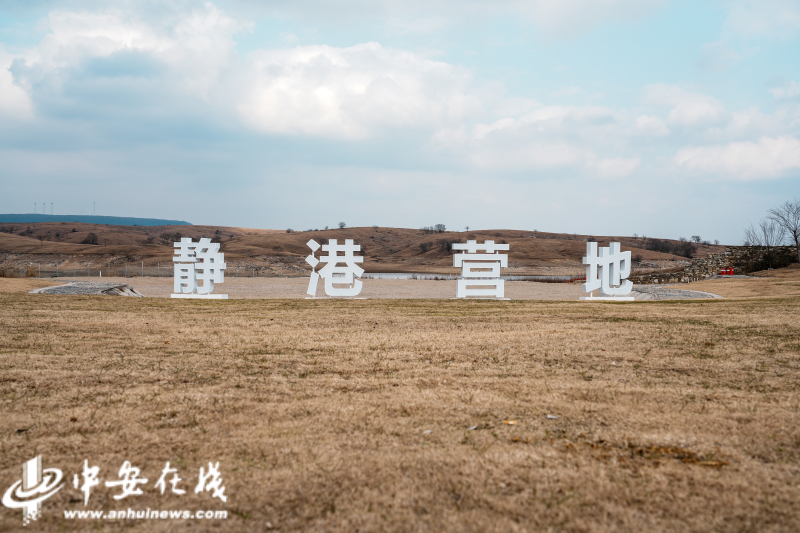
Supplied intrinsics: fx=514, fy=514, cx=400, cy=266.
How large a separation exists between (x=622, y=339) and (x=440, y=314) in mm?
6454

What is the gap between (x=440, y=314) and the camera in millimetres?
15469

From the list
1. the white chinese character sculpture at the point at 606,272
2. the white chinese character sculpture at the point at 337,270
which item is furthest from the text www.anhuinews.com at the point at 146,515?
the white chinese character sculpture at the point at 606,272

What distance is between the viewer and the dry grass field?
11.4 feet

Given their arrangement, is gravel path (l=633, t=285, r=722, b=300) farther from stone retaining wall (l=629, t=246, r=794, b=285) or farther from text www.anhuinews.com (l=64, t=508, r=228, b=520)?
text www.anhuinews.com (l=64, t=508, r=228, b=520)

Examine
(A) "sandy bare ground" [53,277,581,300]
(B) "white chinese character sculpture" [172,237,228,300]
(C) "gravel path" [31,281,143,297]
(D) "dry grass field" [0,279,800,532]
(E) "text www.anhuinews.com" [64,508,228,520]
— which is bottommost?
(A) "sandy bare ground" [53,277,581,300]

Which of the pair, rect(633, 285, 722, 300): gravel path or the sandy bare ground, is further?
the sandy bare ground

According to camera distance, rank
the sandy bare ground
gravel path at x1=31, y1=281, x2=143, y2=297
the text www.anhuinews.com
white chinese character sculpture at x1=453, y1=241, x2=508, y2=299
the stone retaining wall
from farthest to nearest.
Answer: the stone retaining wall, the sandy bare ground, gravel path at x1=31, y1=281, x2=143, y2=297, white chinese character sculpture at x1=453, y1=241, x2=508, y2=299, the text www.anhuinews.com

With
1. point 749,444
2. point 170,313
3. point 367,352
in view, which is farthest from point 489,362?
point 170,313

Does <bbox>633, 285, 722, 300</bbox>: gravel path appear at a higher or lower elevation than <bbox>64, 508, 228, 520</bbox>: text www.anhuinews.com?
higher

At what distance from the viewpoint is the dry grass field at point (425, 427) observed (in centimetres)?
347

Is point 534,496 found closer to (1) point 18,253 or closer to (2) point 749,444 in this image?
(2) point 749,444

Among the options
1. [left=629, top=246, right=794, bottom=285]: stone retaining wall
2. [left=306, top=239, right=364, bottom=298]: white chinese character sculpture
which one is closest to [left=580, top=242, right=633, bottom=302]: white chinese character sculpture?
[left=306, top=239, right=364, bottom=298]: white chinese character sculpture

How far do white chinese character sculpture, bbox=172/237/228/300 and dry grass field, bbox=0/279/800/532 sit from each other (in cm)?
1329

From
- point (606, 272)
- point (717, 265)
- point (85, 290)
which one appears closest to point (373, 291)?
point (606, 272)
